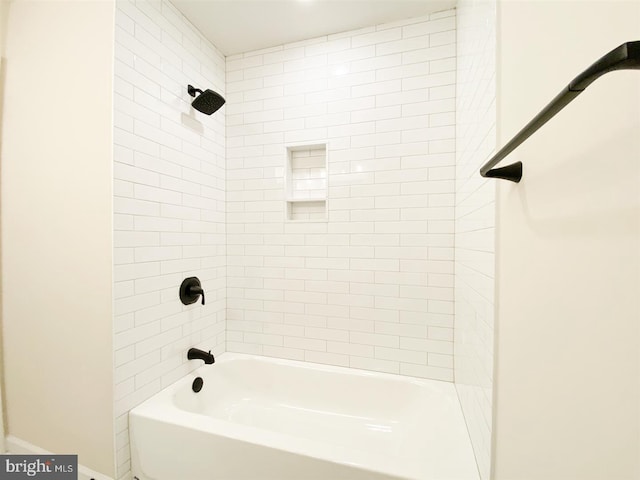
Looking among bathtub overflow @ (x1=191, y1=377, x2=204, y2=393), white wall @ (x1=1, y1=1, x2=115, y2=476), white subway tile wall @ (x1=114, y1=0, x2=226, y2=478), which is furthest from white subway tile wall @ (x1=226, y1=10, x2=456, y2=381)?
white wall @ (x1=1, y1=1, x2=115, y2=476)

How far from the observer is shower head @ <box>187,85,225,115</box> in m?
1.65

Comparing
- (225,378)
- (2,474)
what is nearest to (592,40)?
(225,378)

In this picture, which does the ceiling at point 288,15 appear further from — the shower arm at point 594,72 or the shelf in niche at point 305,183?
the shower arm at point 594,72

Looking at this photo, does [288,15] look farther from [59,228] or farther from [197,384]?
[197,384]

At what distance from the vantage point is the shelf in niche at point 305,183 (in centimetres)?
196

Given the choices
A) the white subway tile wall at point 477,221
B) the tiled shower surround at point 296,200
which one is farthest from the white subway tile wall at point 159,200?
the white subway tile wall at point 477,221

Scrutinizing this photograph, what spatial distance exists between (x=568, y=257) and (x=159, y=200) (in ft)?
5.67

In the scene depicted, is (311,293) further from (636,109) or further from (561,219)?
(636,109)

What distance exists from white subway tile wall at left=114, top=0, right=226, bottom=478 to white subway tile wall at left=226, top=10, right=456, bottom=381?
0.87 ft

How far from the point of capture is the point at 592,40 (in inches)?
19.9

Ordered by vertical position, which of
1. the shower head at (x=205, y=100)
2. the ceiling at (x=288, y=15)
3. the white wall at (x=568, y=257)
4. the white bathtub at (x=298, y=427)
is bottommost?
the white bathtub at (x=298, y=427)

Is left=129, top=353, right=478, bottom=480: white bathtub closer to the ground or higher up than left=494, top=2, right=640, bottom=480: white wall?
closer to the ground

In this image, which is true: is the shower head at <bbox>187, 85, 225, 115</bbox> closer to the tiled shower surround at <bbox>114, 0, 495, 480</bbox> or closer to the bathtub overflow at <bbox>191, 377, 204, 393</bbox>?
the tiled shower surround at <bbox>114, 0, 495, 480</bbox>

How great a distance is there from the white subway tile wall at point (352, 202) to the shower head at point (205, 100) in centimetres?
34
